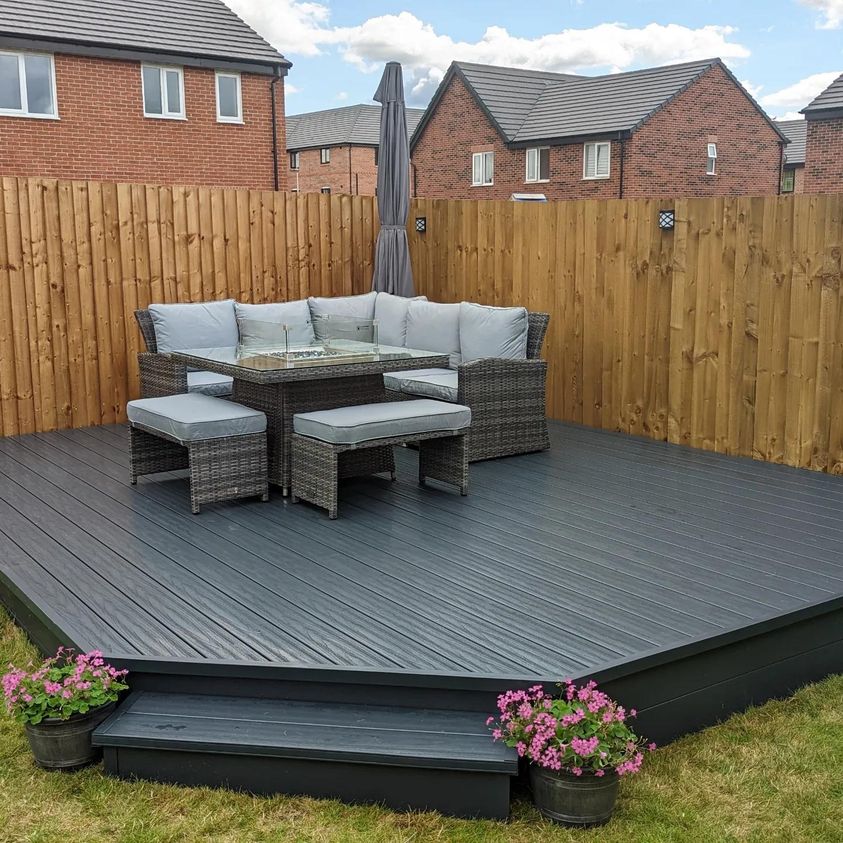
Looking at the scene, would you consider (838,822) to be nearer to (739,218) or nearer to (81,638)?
(81,638)

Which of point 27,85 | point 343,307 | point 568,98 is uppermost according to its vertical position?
point 568,98

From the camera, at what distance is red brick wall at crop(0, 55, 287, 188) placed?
1648 centimetres

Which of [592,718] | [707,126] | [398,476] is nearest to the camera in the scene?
[592,718]

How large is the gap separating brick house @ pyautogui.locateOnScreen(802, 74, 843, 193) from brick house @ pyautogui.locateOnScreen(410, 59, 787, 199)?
4.47 metres

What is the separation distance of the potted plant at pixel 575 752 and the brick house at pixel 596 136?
23.5 m

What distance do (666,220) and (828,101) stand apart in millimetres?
17490

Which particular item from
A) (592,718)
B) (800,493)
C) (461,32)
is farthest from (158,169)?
(461,32)

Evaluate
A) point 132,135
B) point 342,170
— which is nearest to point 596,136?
point 132,135

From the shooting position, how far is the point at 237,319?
7.98m

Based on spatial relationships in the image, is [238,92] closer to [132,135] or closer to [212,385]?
[132,135]

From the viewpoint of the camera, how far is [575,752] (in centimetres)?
307

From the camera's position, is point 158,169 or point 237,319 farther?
point 158,169

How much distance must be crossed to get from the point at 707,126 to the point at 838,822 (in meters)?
27.3

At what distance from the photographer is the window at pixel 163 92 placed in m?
17.4
